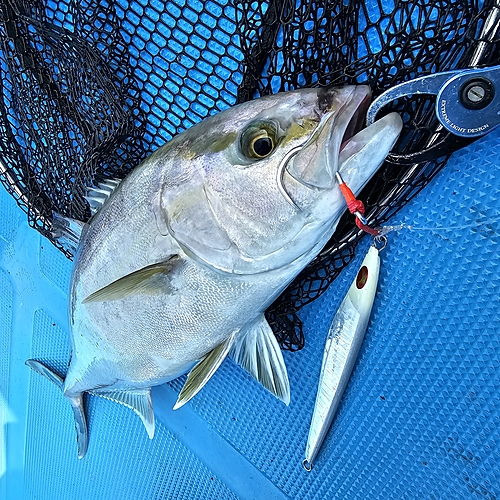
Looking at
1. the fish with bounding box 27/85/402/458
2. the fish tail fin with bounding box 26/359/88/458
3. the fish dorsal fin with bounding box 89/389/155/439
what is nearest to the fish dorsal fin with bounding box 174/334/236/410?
the fish with bounding box 27/85/402/458

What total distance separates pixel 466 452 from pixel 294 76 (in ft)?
3.15

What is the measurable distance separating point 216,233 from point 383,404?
25.6 inches

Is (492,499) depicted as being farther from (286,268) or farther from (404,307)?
(286,268)

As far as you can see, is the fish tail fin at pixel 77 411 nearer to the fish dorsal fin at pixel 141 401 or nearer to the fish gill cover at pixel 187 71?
the fish dorsal fin at pixel 141 401

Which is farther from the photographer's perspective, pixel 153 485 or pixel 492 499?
pixel 153 485

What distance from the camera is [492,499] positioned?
1027mm

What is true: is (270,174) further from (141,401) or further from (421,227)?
(141,401)

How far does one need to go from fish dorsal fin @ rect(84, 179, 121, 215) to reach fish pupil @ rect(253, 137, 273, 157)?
20.6 inches

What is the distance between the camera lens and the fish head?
72 cm

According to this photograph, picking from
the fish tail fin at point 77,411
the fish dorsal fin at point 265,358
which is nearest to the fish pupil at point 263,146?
the fish dorsal fin at point 265,358

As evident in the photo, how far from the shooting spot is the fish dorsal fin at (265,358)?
1108 millimetres

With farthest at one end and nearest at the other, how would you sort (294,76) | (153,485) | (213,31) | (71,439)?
(71,439), (153,485), (213,31), (294,76)

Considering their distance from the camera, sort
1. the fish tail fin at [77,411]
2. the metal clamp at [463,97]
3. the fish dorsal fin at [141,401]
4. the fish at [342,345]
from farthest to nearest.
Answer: the fish tail fin at [77,411] → the fish dorsal fin at [141,401] → the fish at [342,345] → the metal clamp at [463,97]

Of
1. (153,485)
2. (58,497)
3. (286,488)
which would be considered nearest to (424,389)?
(286,488)
